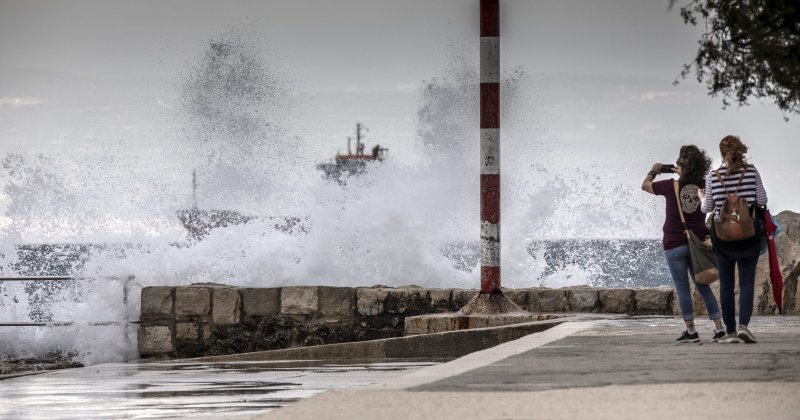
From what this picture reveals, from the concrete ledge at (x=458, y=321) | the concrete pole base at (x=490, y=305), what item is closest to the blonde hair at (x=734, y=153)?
the concrete ledge at (x=458, y=321)

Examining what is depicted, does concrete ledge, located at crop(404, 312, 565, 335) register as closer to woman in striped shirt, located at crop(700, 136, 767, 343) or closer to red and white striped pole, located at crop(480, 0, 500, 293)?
red and white striped pole, located at crop(480, 0, 500, 293)

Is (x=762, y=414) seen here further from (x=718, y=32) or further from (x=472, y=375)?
(x=718, y=32)

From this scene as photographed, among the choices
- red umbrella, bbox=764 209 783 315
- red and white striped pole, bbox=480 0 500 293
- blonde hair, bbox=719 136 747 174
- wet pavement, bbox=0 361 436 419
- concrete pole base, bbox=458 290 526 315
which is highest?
red and white striped pole, bbox=480 0 500 293

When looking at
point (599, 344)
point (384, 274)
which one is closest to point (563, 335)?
point (599, 344)

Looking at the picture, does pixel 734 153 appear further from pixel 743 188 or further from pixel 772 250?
pixel 772 250

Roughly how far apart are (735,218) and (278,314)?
599 cm

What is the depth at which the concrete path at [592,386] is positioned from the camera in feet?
16.6

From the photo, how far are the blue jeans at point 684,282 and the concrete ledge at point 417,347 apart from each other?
2353 millimetres

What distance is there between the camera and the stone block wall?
1305 cm

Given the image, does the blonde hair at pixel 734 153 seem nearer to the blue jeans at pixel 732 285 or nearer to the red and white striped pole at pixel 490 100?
the blue jeans at pixel 732 285

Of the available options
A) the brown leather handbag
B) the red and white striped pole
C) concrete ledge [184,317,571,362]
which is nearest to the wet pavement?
concrete ledge [184,317,571,362]

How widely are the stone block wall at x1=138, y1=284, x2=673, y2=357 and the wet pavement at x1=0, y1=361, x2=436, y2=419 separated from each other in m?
2.18

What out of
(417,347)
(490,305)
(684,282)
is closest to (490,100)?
(490,305)

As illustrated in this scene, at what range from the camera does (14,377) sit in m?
9.61
